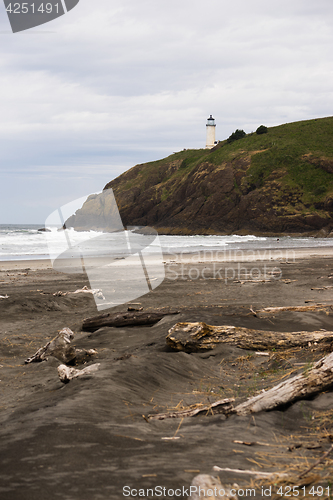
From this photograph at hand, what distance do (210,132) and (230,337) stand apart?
99.3 metres

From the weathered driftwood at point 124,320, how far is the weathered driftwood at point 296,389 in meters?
3.93

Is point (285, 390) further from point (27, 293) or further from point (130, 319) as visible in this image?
point (27, 293)

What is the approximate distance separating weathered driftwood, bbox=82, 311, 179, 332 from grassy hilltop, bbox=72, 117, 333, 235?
1885 inches

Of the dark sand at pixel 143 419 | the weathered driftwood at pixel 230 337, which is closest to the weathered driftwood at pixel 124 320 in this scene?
the dark sand at pixel 143 419

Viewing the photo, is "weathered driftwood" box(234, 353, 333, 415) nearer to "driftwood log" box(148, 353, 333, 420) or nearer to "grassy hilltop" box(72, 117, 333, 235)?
"driftwood log" box(148, 353, 333, 420)

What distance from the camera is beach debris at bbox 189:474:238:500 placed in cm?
195

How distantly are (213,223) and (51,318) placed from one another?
175 ft

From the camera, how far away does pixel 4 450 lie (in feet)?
8.21

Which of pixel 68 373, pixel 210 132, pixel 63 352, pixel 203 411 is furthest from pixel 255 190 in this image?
pixel 203 411

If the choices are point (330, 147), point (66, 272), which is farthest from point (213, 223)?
point (66, 272)

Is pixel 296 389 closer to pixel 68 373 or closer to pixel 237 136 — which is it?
pixel 68 373

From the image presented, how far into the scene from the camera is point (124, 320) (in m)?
7.34

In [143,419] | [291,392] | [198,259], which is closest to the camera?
[143,419]

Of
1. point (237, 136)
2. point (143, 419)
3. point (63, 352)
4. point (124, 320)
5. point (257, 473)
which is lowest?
A: point (124, 320)
